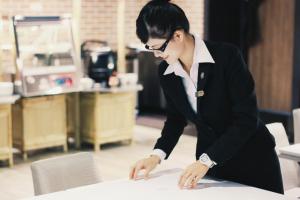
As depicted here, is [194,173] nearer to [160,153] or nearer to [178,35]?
[160,153]

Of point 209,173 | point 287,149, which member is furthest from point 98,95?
point 209,173

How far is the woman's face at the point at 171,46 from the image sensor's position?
6.46ft

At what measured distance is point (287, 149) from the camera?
110 inches

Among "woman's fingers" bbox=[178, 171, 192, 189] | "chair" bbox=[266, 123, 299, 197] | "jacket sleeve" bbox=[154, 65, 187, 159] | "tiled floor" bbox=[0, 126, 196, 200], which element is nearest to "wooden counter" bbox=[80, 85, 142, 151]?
"tiled floor" bbox=[0, 126, 196, 200]

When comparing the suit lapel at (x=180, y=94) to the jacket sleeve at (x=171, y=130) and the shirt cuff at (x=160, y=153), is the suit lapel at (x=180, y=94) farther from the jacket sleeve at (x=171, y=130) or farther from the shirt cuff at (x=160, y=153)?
the shirt cuff at (x=160, y=153)

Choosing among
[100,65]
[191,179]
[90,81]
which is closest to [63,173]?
[191,179]

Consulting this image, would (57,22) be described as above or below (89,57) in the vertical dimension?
above

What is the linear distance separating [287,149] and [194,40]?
3.28ft

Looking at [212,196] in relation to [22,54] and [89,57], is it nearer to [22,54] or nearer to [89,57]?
[22,54]

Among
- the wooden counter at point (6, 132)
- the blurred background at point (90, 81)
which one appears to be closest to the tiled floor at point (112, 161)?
the blurred background at point (90, 81)

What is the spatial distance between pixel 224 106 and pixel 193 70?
18 cm

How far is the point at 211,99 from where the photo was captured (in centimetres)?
208

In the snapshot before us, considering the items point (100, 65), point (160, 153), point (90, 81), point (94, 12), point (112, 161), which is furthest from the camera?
point (94, 12)

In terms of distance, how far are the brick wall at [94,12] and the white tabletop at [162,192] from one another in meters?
4.74
